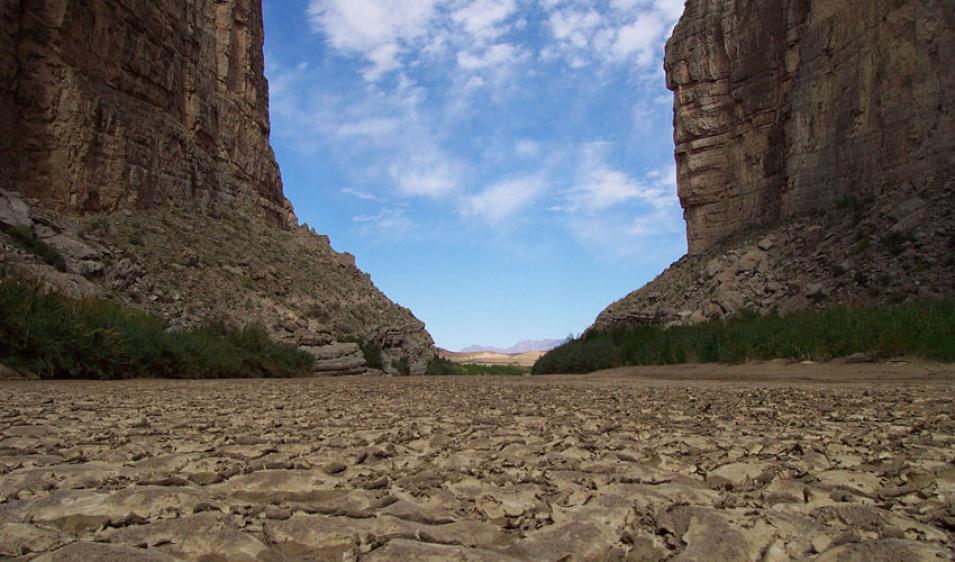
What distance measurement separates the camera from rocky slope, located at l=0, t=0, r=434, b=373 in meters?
22.1

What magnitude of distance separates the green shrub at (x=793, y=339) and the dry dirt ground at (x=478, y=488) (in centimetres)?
997

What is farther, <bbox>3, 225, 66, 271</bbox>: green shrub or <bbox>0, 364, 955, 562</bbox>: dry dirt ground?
<bbox>3, 225, 66, 271</bbox>: green shrub

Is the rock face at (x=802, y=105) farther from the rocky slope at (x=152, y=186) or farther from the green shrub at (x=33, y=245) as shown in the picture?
the green shrub at (x=33, y=245)

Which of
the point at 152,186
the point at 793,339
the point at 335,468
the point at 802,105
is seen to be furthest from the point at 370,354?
the point at 335,468

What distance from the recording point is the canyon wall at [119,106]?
2298cm

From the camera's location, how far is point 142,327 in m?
14.3

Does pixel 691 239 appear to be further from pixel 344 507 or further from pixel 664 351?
pixel 344 507

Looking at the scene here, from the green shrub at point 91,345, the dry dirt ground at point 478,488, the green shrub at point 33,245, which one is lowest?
the dry dirt ground at point 478,488

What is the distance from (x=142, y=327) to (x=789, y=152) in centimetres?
2833

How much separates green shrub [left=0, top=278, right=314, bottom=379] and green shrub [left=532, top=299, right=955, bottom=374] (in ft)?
40.7

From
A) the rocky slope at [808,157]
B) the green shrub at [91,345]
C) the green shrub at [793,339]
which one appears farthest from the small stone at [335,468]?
the rocky slope at [808,157]

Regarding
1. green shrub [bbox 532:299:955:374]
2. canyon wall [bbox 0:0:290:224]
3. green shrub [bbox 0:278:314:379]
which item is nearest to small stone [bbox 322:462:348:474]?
green shrub [bbox 0:278:314:379]

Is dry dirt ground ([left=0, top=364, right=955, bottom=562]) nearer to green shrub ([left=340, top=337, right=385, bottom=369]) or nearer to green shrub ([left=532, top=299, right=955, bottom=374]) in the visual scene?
green shrub ([left=532, top=299, right=955, bottom=374])

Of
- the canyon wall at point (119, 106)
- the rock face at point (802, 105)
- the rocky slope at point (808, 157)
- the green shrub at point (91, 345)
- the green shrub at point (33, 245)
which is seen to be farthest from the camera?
the canyon wall at point (119, 106)
